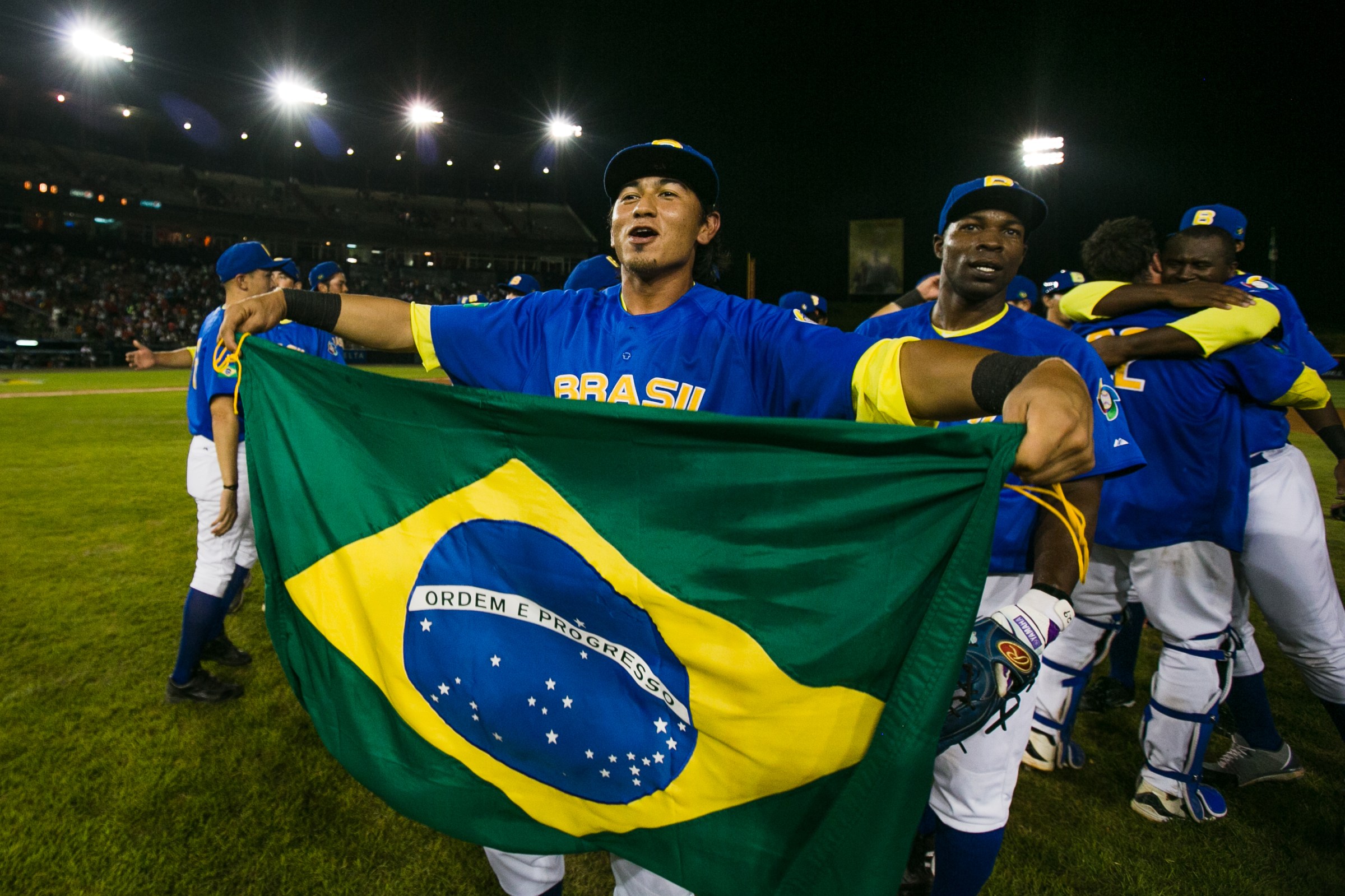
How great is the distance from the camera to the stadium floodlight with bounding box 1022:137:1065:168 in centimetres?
1905

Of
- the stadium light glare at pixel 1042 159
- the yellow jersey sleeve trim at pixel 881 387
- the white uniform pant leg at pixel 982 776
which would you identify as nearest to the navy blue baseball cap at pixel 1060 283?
the white uniform pant leg at pixel 982 776

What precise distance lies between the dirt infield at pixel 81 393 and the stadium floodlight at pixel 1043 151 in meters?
26.4

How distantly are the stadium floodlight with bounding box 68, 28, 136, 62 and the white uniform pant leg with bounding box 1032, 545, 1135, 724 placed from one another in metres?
51.4

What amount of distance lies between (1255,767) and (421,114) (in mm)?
54941

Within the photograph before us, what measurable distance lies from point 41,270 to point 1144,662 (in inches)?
1961

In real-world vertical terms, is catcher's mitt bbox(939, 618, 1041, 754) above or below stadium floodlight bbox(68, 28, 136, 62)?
below

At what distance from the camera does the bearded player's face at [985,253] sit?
2.46 m

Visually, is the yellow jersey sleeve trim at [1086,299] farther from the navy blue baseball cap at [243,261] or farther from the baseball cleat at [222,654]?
the baseball cleat at [222,654]

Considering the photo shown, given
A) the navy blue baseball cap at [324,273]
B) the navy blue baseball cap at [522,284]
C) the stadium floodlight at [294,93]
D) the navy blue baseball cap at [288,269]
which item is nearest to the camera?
the navy blue baseball cap at [288,269]

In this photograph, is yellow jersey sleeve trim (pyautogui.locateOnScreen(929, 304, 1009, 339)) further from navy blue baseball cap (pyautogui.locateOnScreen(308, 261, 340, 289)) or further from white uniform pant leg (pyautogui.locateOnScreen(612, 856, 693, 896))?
navy blue baseball cap (pyautogui.locateOnScreen(308, 261, 340, 289))

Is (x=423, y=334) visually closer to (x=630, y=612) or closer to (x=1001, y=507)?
(x=630, y=612)

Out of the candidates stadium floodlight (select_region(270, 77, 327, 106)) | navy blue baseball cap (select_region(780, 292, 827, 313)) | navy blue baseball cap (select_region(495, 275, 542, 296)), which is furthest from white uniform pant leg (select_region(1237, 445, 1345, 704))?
stadium floodlight (select_region(270, 77, 327, 106))

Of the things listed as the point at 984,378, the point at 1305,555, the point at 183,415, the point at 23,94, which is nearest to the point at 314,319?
the point at 984,378

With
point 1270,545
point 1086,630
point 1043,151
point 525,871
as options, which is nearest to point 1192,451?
point 1270,545
